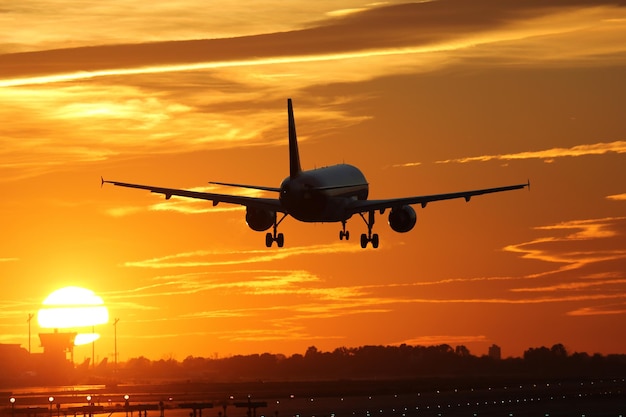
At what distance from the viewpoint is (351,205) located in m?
118

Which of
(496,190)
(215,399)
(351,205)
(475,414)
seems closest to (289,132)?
(351,205)

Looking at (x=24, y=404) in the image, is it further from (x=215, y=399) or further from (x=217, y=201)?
(x=217, y=201)

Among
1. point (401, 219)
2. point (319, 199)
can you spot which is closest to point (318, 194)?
point (319, 199)

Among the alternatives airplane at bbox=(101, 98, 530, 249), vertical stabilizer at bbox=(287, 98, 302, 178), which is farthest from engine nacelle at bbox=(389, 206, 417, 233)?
vertical stabilizer at bbox=(287, 98, 302, 178)

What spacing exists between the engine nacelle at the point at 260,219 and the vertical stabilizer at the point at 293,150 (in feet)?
30.1

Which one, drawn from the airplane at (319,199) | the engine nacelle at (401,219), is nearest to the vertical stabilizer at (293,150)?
the airplane at (319,199)

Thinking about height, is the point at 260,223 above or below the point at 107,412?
above

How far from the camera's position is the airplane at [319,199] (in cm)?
10950

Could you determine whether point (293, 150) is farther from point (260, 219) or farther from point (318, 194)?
point (260, 219)

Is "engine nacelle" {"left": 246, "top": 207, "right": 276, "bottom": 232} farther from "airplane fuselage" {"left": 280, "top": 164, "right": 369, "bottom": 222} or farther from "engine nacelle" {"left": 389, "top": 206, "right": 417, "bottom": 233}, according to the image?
"engine nacelle" {"left": 389, "top": 206, "right": 417, "bottom": 233}

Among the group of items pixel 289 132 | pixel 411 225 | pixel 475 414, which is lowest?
pixel 475 414

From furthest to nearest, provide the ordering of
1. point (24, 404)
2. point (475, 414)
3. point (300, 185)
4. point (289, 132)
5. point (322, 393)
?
point (322, 393), point (24, 404), point (475, 414), point (289, 132), point (300, 185)

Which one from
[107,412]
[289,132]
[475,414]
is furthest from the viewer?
[107,412]

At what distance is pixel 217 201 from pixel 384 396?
72.5 meters
